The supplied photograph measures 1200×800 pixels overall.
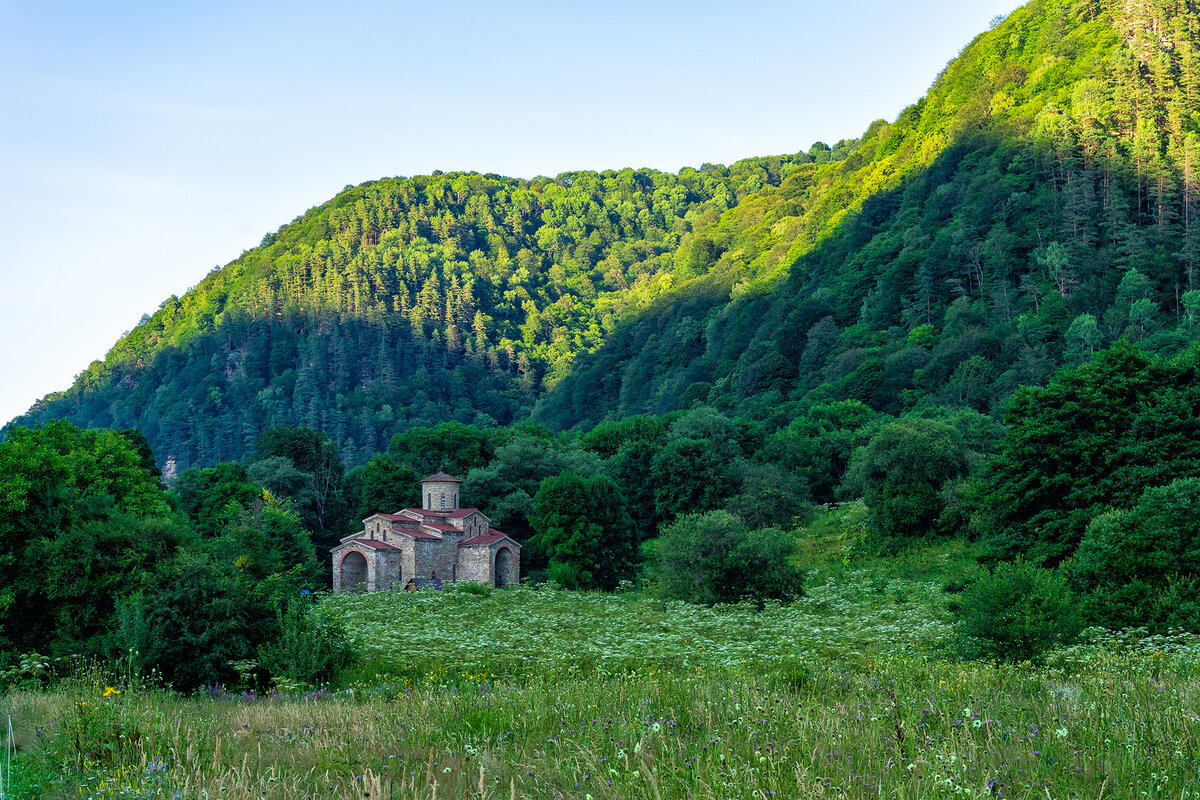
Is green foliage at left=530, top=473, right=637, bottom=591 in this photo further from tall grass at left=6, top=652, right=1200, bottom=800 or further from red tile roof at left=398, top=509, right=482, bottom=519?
tall grass at left=6, top=652, right=1200, bottom=800

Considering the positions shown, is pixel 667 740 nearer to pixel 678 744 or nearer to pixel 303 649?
pixel 678 744

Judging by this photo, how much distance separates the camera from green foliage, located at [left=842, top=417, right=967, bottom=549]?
4244cm

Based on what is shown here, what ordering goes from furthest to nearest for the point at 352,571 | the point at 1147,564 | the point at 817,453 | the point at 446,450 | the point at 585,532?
the point at 446,450 < the point at 817,453 < the point at 352,571 < the point at 585,532 < the point at 1147,564

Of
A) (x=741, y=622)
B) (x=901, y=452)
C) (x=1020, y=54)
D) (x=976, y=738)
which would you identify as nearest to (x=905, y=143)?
(x=1020, y=54)

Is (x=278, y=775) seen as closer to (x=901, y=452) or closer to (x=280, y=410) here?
(x=901, y=452)

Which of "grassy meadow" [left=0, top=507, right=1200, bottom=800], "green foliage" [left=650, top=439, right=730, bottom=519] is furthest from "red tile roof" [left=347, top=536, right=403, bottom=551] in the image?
"grassy meadow" [left=0, top=507, right=1200, bottom=800]

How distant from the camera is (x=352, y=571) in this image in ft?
172

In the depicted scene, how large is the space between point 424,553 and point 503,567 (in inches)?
192

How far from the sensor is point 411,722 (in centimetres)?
748

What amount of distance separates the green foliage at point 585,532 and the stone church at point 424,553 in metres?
3.35

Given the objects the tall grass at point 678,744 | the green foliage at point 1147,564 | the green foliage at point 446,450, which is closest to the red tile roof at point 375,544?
the green foliage at point 446,450

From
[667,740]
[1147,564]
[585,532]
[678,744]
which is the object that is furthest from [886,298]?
[678,744]

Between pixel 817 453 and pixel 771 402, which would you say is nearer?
pixel 817 453

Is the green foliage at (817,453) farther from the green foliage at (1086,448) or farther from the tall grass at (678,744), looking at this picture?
the tall grass at (678,744)
